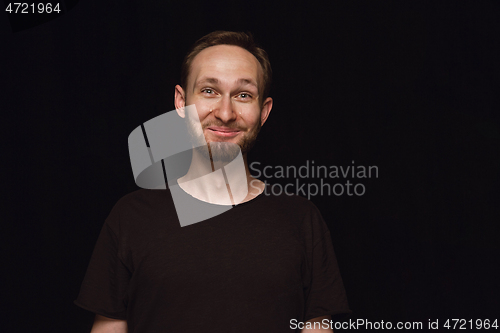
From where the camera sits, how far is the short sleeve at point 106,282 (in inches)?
58.2

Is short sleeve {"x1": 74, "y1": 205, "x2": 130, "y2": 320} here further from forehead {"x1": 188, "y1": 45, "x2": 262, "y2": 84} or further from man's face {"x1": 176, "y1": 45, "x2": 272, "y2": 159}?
forehead {"x1": 188, "y1": 45, "x2": 262, "y2": 84}

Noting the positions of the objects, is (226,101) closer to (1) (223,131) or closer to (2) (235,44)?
(1) (223,131)

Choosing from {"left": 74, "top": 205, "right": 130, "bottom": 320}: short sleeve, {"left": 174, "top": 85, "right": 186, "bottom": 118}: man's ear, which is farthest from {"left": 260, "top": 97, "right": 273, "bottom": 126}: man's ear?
{"left": 74, "top": 205, "right": 130, "bottom": 320}: short sleeve

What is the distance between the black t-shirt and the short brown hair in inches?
18.9

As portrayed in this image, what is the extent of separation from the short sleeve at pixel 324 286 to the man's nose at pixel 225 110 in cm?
53

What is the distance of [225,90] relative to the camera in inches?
63.4

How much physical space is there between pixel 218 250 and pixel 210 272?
0.08 metres

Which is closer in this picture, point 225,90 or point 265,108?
point 225,90

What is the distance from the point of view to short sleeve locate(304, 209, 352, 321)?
1.52 m

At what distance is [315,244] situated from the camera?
1.60 m

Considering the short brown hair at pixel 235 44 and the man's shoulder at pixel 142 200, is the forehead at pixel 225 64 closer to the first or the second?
the short brown hair at pixel 235 44

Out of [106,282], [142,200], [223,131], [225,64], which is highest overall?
[225,64]

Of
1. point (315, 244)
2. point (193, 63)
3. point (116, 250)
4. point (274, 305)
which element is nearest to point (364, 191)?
point (315, 244)

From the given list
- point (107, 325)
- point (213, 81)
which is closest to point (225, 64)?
point (213, 81)
